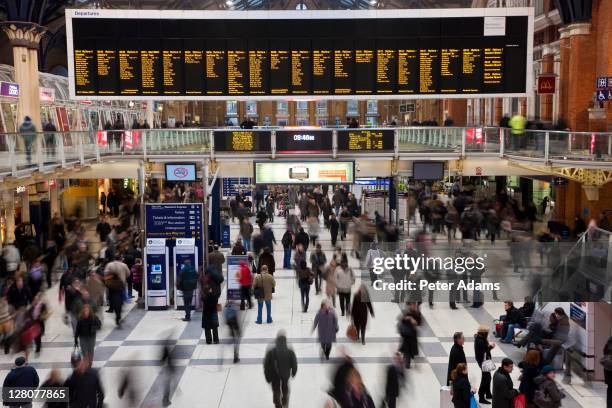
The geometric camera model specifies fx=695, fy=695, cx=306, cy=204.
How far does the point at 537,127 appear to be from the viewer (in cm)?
2398

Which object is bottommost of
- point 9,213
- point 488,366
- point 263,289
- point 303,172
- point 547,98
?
point 488,366

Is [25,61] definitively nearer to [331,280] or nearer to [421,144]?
[421,144]

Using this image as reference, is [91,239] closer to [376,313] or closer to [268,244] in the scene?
[268,244]

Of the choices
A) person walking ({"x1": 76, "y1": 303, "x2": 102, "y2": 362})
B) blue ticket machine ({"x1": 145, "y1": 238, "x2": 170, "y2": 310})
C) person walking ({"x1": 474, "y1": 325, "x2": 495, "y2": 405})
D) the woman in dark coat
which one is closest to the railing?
blue ticket machine ({"x1": 145, "y1": 238, "x2": 170, "y2": 310})

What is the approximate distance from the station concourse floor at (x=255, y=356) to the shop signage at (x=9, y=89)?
9168mm

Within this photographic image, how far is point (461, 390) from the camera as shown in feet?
29.5

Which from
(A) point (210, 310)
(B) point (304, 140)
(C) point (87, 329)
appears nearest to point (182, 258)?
(A) point (210, 310)

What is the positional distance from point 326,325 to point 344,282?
2.77 meters

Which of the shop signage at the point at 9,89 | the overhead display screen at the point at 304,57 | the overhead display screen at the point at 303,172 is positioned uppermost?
the overhead display screen at the point at 304,57

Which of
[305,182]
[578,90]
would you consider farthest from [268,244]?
[578,90]

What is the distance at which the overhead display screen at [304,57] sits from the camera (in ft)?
69.7

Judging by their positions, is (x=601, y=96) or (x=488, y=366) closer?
(x=488, y=366)

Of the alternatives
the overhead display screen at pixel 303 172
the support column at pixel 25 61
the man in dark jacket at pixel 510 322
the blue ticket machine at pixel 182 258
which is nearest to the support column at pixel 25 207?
the support column at pixel 25 61

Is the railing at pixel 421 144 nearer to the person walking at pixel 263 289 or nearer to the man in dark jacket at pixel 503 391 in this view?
the person walking at pixel 263 289
